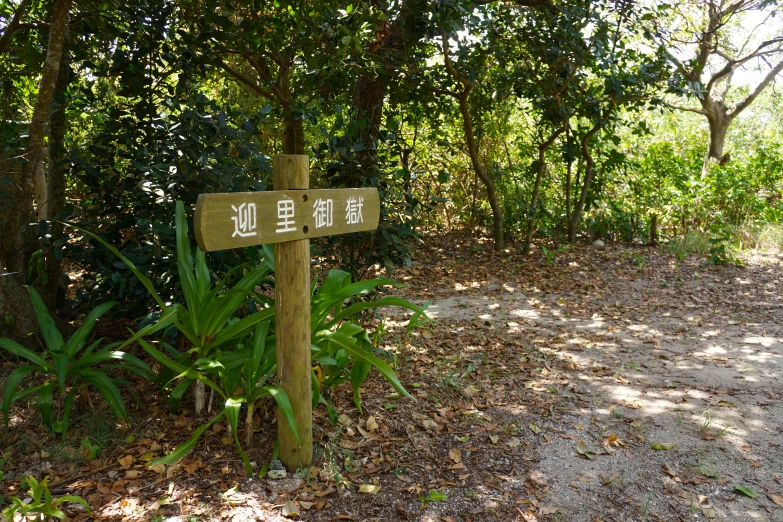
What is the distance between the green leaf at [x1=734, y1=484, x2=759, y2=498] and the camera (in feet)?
9.37

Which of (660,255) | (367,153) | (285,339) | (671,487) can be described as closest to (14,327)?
(285,339)

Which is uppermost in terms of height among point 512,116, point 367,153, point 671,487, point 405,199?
point 512,116

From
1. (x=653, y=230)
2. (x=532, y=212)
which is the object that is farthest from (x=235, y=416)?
(x=653, y=230)

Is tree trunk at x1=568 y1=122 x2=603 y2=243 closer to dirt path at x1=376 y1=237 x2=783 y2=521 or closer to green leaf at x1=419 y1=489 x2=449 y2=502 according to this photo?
dirt path at x1=376 y1=237 x2=783 y2=521

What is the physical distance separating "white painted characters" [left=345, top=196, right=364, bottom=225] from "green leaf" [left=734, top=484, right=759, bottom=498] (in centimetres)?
218

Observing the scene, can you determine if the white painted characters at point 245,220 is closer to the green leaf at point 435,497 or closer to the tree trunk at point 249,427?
the tree trunk at point 249,427

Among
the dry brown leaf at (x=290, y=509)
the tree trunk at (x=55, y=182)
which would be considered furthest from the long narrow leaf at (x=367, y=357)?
the tree trunk at (x=55, y=182)

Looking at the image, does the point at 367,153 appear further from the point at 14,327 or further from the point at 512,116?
the point at 512,116

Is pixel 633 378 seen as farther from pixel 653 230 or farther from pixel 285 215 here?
pixel 653 230

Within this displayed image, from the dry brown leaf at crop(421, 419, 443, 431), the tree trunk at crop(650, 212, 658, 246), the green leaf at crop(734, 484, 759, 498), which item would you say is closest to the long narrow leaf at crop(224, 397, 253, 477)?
the dry brown leaf at crop(421, 419, 443, 431)

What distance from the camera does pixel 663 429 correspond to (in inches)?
137

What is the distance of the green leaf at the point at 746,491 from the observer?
2.86 meters

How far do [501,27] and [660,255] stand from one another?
12.8 feet

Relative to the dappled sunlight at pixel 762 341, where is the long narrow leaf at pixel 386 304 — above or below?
above
